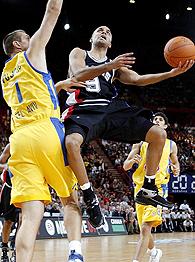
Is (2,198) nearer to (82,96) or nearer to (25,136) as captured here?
(82,96)

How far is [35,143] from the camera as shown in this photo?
3.83 m

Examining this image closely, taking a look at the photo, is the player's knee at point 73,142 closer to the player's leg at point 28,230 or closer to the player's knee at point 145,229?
the player's leg at point 28,230

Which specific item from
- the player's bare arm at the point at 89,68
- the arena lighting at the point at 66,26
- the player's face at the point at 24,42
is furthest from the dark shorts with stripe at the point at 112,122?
the arena lighting at the point at 66,26

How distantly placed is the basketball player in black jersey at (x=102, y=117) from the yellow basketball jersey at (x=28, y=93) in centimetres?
38

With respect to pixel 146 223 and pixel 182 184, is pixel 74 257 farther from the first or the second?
pixel 182 184

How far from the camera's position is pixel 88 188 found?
4332mm

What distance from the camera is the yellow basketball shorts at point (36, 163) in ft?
12.5

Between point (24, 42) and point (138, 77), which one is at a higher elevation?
point (24, 42)

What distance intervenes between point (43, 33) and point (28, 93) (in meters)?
0.49

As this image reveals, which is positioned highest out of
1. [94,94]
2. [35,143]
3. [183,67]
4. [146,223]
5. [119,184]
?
[183,67]

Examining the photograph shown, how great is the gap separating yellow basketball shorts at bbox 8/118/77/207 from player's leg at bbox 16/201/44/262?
0.20 ft

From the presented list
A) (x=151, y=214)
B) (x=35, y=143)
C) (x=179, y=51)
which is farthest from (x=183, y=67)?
(x=151, y=214)

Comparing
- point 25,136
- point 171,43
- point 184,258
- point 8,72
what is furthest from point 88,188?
point 184,258

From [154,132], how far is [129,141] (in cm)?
26
